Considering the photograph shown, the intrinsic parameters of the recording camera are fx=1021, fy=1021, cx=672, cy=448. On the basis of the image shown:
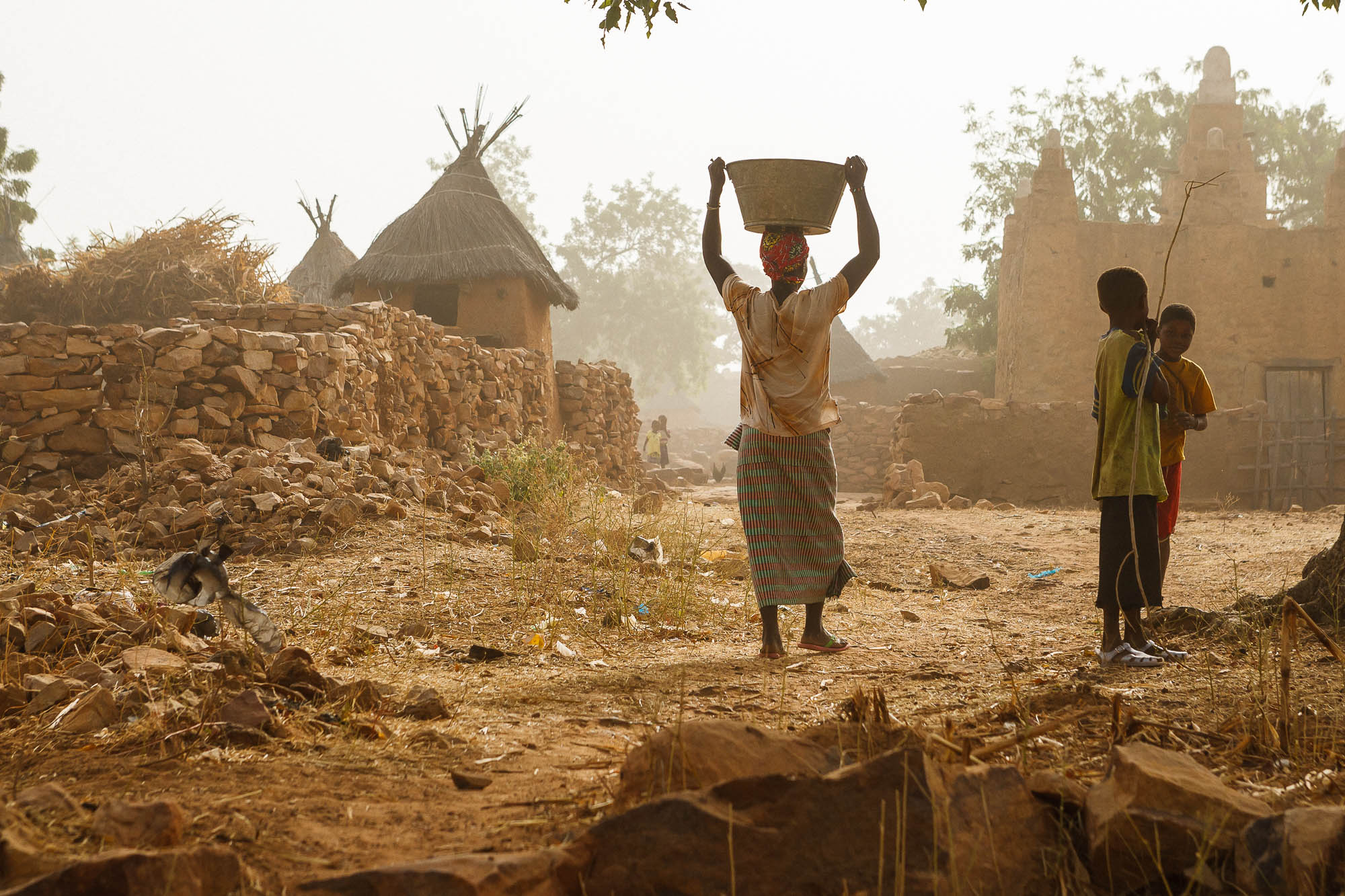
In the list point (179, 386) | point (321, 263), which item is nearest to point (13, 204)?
point (321, 263)

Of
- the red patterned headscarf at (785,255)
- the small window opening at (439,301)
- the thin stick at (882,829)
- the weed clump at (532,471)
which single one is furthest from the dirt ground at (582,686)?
the small window opening at (439,301)

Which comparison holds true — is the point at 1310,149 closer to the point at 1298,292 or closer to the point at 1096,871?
the point at 1298,292

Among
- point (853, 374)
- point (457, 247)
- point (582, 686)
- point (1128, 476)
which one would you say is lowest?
point (582, 686)

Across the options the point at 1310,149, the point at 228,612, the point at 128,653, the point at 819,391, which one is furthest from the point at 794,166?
the point at 1310,149

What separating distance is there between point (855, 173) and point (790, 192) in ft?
0.87

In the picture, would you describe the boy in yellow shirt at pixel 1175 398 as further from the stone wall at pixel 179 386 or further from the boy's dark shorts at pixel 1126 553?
the stone wall at pixel 179 386

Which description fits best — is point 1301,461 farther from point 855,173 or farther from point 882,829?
point 882,829

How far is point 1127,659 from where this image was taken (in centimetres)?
329

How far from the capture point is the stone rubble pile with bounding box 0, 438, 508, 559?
5.74 m

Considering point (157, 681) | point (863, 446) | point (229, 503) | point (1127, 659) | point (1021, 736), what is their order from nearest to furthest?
1. point (1021, 736)
2. point (157, 681)
3. point (1127, 659)
4. point (229, 503)
5. point (863, 446)

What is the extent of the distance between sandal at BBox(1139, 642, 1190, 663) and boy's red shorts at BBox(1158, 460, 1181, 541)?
47 cm

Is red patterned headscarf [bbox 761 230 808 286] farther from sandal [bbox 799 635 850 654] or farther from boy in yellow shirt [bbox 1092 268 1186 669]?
sandal [bbox 799 635 850 654]

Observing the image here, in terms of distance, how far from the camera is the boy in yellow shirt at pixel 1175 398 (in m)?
3.64

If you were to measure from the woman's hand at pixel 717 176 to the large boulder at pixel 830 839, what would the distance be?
2623 millimetres
